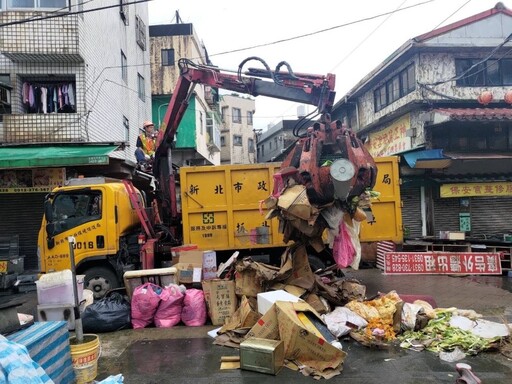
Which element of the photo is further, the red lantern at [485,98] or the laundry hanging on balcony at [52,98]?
the red lantern at [485,98]

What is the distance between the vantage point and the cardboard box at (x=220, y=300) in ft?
19.3

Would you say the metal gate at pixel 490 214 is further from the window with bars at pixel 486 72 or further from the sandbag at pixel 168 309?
the sandbag at pixel 168 309

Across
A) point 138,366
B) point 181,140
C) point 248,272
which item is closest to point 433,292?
point 248,272

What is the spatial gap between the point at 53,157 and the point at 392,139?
11.8 meters

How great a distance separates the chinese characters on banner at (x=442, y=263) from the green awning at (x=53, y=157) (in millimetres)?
7437

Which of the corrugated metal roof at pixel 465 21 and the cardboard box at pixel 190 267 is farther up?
the corrugated metal roof at pixel 465 21

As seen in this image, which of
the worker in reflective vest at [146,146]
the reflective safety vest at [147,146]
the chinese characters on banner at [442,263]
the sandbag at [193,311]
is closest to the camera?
the sandbag at [193,311]

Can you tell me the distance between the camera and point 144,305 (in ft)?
19.0

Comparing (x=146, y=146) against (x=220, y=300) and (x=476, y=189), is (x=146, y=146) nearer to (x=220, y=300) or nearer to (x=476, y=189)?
(x=220, y=300)

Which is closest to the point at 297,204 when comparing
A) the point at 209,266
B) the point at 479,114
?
the point at 209,266

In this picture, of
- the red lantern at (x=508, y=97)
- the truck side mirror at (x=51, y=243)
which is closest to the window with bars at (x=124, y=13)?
the truck side mirror at (x=51, y=243)

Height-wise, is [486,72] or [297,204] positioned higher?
[486,72]

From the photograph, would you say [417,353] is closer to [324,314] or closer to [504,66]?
[324,314]

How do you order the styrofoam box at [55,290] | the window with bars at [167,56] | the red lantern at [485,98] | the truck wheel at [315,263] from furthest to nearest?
the window with bars at [167,56] < the red lantern at [485,98] < the truck wheel at [315,263] < the styrofoam box at [55,290]
